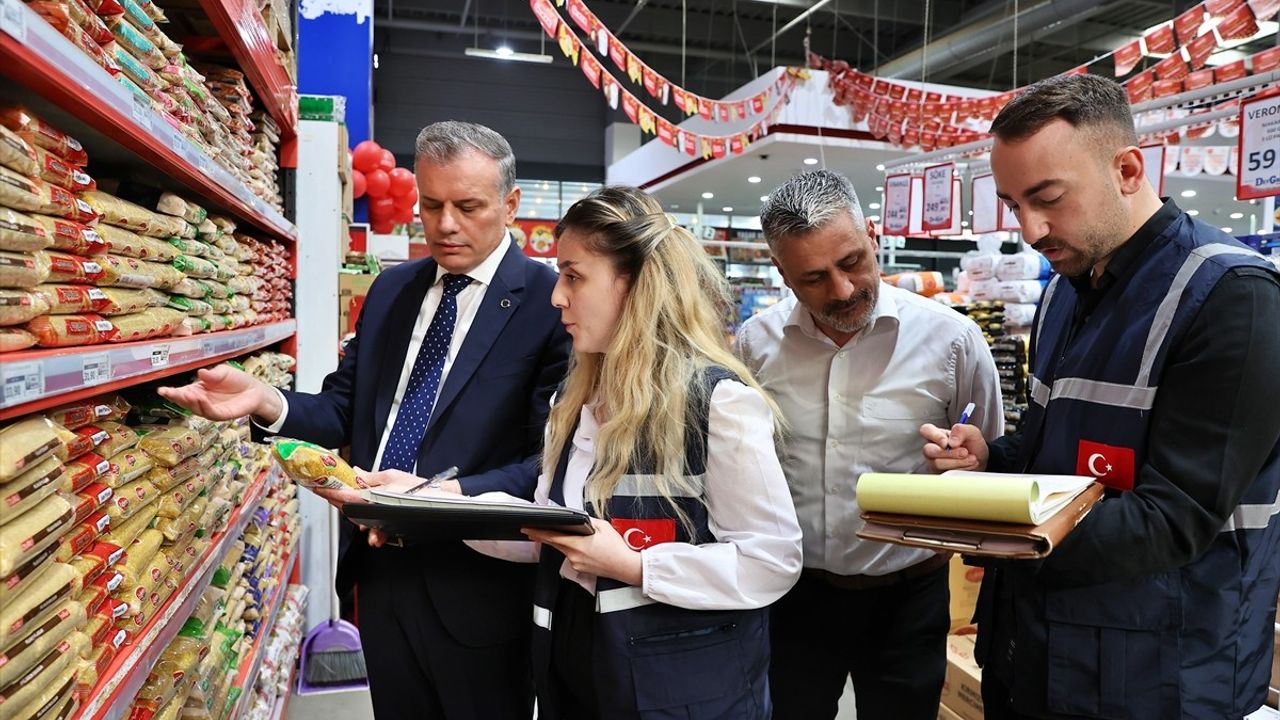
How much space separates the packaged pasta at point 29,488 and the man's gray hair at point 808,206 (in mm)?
1410

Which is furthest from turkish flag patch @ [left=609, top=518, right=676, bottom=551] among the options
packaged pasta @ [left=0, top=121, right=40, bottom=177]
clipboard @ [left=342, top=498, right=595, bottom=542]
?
packaged pasta @ [left=0, top=121, right=40, bottom=177]

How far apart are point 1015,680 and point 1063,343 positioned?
0.67m

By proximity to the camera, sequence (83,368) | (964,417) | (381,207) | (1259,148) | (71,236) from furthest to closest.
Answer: (381,207) < (1259,148) < (964,417) < (71,236) < (83,368)

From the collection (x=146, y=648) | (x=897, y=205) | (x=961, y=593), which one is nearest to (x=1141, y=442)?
(x=146, y=648)

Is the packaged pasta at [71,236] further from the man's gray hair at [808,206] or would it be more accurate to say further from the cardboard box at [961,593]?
the cardboard box at [961,593]

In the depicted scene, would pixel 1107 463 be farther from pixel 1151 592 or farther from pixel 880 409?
pixel 880 409

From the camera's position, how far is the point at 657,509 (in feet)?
5.22

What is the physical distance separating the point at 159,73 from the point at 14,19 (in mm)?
1093

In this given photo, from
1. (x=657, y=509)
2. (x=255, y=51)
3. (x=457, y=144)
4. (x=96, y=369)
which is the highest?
(x=255, y=51)

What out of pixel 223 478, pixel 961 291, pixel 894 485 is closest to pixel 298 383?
pixel 223 478

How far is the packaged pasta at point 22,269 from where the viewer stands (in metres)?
1.12

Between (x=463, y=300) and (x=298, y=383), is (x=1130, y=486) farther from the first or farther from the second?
(x=298, y=383)

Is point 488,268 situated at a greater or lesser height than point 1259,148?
lesser

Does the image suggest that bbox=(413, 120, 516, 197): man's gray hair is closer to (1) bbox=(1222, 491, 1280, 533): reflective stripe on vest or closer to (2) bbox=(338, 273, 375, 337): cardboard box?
(1) bbox=(1222, 491, 1280, 533): reflective stripe on vest
